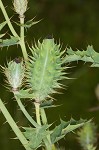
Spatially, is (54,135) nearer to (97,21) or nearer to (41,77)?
(41,77)

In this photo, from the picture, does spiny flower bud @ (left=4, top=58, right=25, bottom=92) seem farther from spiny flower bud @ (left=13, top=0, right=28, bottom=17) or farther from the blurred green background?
the blurred green background

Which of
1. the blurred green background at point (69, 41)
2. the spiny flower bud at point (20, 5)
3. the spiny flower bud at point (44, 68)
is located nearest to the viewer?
the spiny flower bud at point (44, 68)

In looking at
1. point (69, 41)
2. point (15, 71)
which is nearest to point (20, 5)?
point (15, 71)

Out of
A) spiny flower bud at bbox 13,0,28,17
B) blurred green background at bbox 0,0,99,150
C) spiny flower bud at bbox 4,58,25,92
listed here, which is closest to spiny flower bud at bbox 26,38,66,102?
spiny flower bud at bbox 4,58,25,92

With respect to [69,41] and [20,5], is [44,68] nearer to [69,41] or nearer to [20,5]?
[20,5]

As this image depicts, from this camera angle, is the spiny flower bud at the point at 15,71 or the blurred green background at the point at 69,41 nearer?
the spiny flower bud at the point at 15,71

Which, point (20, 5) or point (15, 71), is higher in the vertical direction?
point (20, 5)

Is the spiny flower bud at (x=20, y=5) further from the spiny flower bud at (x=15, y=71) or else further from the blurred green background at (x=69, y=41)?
the blurred green background at (x=69, y=41)

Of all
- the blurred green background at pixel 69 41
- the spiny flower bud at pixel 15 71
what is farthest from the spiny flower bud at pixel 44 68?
the blurred green background at pixel 69 41

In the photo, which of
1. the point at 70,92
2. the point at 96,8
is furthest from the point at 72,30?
the point at 70,92

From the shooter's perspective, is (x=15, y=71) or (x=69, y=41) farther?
(x=69, y=41)
